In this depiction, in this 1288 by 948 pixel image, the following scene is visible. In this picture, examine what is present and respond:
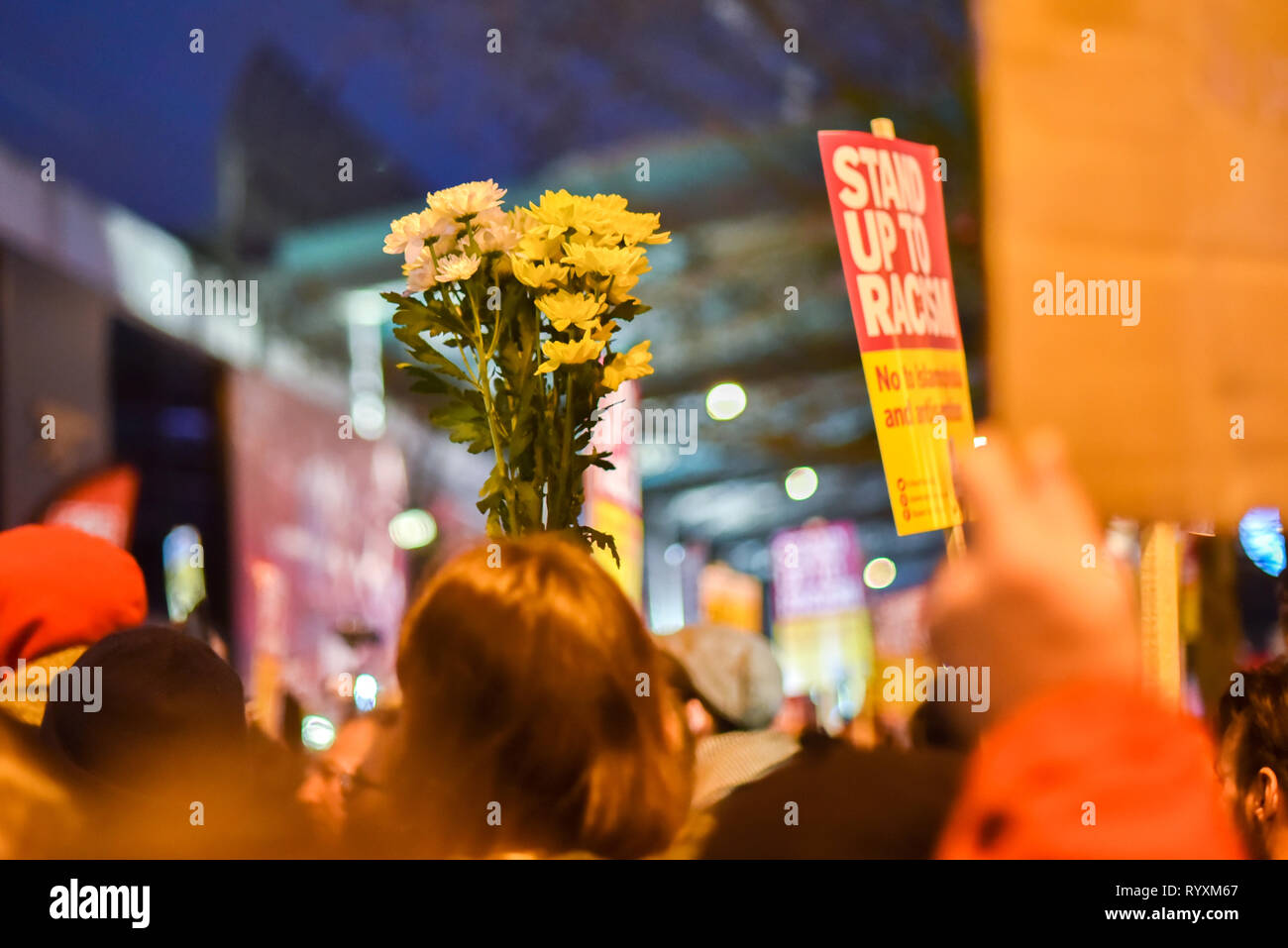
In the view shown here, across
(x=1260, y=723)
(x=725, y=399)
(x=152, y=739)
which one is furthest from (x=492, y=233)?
(x=725, y=399)

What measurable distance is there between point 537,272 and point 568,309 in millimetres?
83

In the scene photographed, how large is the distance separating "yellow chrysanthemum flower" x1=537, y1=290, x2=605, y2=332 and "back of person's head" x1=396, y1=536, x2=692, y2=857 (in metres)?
0.67

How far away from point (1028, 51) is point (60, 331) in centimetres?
674

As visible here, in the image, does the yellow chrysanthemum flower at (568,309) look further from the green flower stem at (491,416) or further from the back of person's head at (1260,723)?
the back of person's head at (1260,723)

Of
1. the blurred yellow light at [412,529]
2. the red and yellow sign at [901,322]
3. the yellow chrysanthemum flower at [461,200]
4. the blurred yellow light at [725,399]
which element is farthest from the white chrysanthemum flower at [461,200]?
the blurred yellow light at [725,399]

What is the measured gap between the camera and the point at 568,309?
1.72 metres

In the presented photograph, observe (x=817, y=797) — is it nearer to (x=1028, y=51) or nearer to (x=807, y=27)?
(x=1028, y=51)

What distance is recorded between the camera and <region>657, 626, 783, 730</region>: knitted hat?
234 cm

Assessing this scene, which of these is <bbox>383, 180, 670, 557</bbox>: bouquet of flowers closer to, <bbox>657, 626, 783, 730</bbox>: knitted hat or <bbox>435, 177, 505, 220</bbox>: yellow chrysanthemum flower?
<bbox>435, 177, 505, 220</bbox>: yellow chrysanthemum flower

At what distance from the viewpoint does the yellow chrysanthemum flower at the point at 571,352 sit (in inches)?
67.8

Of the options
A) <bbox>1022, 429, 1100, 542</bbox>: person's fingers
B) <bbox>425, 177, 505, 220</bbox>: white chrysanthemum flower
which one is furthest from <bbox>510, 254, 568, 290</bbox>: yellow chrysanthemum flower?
<bbox>1022, 429, 1100, 542</bbox>: person's fingers

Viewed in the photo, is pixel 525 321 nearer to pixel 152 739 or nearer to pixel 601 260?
pixel 601 260
